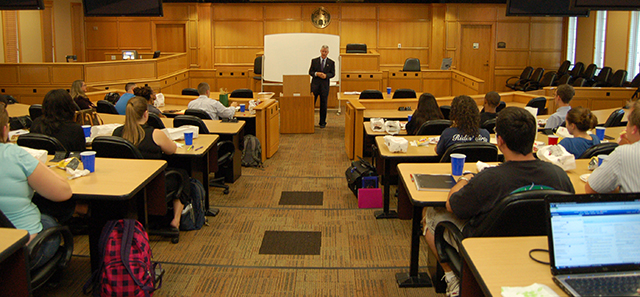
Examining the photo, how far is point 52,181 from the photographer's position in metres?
2.64

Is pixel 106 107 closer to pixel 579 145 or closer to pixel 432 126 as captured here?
pixel 432 126

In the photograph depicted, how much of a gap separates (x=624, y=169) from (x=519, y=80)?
12.0 meters

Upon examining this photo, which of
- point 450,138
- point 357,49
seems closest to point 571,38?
point 357,49

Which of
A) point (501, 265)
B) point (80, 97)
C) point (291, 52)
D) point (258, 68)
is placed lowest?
point (501, 265)

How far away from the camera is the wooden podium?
28.5 feet

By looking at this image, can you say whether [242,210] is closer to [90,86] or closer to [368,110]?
[368,110]

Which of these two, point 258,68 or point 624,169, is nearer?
point 624,169

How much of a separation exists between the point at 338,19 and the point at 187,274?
1165cm

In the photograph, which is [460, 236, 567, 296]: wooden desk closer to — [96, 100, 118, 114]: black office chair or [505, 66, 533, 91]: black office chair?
[96, 100, 118, 114]: black office chair

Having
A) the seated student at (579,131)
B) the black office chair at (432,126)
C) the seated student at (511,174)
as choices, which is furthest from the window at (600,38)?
the seated student at (511,174)

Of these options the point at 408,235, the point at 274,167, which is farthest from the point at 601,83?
the point at 408,235

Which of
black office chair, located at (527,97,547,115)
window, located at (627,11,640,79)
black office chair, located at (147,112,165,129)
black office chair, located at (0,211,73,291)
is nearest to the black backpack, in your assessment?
black office chair, located at (147,112,165,129)

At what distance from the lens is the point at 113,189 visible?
293 cm

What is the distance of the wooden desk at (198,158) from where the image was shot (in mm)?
4092
